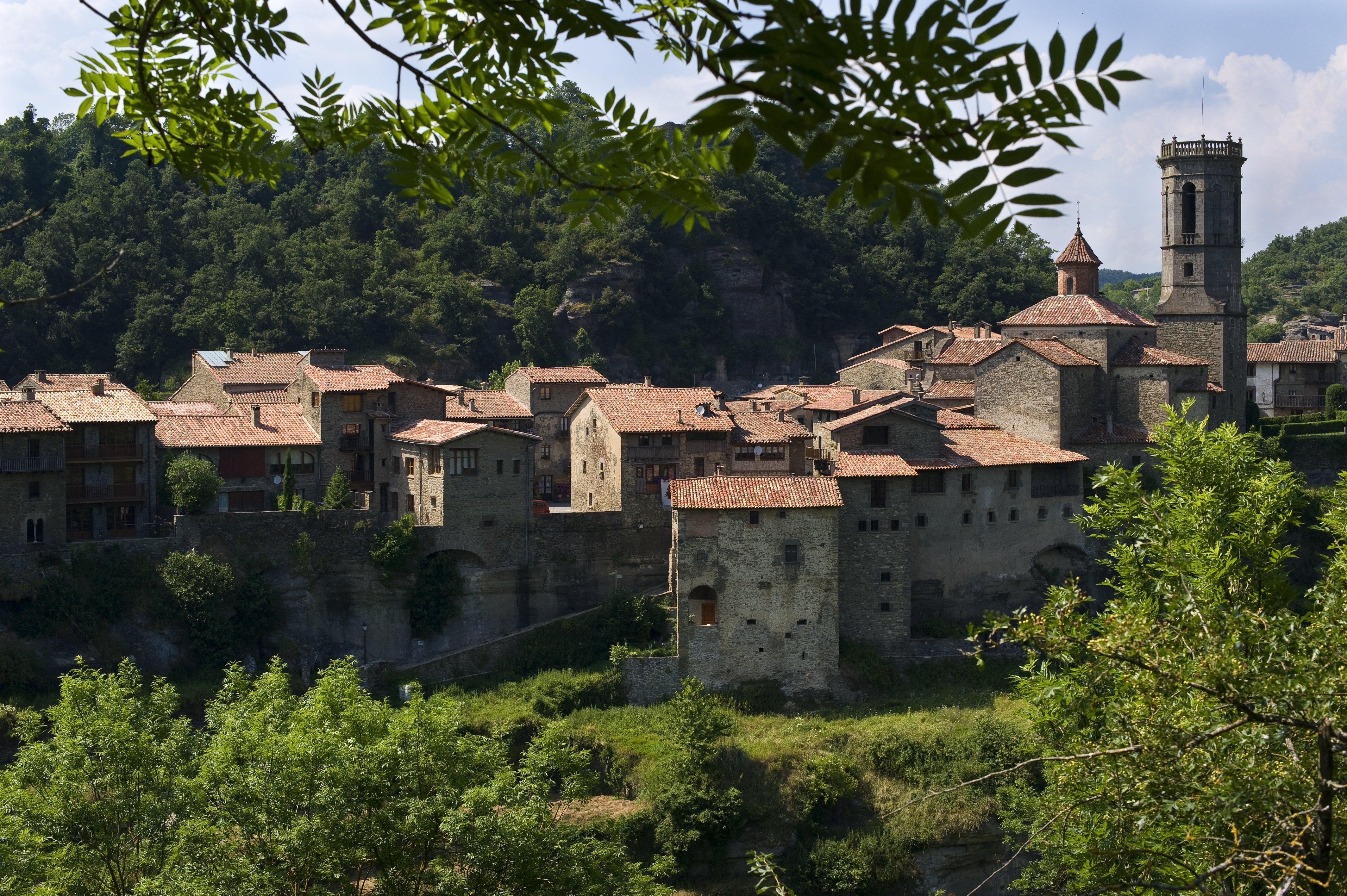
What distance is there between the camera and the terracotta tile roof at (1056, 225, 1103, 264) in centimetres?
4581

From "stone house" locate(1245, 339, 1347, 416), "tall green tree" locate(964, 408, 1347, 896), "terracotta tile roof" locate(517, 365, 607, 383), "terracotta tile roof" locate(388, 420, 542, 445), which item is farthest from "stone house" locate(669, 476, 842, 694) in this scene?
"stone house" locate(1245, 339, 1347, 416)

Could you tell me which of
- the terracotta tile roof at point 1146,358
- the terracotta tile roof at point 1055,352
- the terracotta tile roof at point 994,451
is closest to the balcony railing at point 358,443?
the terracotta tile roof at point 994,451

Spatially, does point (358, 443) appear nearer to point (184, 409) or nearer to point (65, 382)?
point (184, 409)

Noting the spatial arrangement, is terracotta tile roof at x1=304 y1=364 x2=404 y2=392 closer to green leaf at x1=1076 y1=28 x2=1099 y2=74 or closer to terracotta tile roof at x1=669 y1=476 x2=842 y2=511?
terracotta tile roof at x1=669 y1=476 x2=842 y2=511

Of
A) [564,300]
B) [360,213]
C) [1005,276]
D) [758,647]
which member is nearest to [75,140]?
[360,213]

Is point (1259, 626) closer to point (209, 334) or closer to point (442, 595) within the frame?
point (442, 595)

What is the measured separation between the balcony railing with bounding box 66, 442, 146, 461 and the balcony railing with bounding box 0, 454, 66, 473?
33.0 inches

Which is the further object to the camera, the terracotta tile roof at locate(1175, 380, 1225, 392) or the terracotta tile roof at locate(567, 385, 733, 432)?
the terracotta tile roof at locate(1175, 380, 1225, 392)

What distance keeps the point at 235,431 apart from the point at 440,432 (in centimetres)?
631

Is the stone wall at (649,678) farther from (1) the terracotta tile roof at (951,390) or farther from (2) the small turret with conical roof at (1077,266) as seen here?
(2) the small turret with conical roof at (1077,266)

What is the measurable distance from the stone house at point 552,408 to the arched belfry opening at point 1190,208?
861 inches

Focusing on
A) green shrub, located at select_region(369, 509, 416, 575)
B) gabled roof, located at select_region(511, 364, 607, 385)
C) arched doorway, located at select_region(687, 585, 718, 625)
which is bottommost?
arched doorway, located at select_region(687, 585, 718, 625)

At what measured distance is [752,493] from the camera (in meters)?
31.2

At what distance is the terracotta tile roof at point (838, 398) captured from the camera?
129ft
